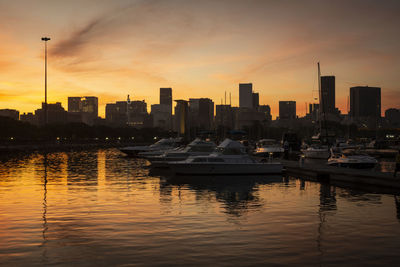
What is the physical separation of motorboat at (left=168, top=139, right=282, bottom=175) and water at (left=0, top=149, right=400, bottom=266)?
23.6 feet

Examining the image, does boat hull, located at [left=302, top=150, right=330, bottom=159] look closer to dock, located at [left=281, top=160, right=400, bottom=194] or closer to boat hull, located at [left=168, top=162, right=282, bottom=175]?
dock, located at [left=281, top=160, right=400, bottom=194]

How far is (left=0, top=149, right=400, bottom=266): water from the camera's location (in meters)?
14.7

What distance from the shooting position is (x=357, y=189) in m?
33.9

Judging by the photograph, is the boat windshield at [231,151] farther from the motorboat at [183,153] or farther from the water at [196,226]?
the water at [196,226]

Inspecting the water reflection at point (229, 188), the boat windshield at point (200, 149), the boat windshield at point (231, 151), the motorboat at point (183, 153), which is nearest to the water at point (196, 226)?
the water reflection at point (229, 188)

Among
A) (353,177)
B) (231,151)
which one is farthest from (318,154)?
(353,177)

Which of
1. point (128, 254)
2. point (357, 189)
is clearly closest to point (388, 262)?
point (128, 254)

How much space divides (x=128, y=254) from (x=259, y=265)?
4344mm

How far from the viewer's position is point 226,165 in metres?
42.0

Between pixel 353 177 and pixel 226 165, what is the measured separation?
1152cm

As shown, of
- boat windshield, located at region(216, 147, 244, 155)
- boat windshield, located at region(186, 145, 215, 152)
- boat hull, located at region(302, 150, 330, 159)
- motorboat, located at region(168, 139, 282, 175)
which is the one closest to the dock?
motorboat, located at region(168, 139, 282, 175)

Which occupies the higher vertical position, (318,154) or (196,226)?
(318,154)

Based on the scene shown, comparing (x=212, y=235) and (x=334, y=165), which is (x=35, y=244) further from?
(x=334, y=165)

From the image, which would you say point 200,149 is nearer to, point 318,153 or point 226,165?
point 226,165
